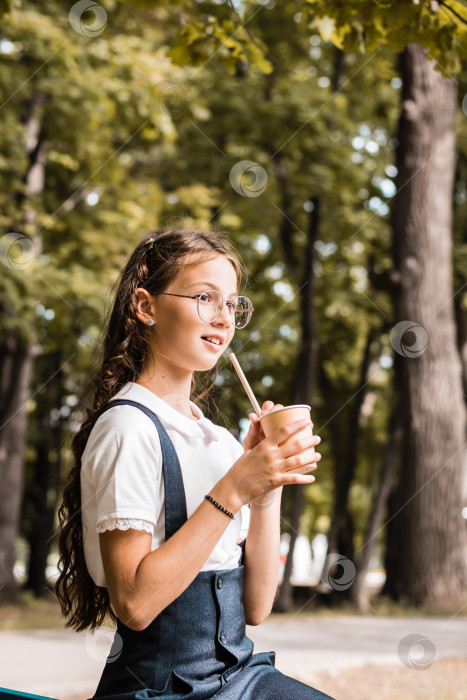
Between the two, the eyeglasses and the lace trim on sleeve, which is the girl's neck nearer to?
the eyeglasses

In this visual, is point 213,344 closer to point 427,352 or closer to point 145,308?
point 145,308

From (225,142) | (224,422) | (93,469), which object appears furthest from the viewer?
(225,142)

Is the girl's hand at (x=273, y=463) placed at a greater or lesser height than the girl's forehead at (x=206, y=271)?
lesser

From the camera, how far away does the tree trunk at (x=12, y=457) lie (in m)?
10.9

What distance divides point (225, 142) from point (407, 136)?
3.18 m

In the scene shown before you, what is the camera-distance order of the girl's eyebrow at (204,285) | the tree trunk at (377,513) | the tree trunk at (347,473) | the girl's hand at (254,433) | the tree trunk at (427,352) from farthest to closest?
1. the tree trunk at (347,473)
2. the tree trunk at (377,513)
3. the tree trunk at (427,352)
4. the girl's eyebrow at (204,285)
5. the girl's hand at (254,433)

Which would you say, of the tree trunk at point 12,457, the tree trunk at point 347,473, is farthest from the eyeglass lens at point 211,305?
the tree trunk at point 347,473

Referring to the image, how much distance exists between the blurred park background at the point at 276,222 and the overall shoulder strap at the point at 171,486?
15.2 feet

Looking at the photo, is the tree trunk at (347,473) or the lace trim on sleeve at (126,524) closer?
the lace trim on sleeve at (126,524)

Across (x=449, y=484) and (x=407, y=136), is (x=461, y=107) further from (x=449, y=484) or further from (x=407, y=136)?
(x=449, y=484)

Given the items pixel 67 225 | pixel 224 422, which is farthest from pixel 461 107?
pixel 224 422

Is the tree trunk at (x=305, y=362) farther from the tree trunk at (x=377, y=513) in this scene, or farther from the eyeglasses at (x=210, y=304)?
the eyeglasses at (x=210, y=304)

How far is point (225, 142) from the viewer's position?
11.3 meters

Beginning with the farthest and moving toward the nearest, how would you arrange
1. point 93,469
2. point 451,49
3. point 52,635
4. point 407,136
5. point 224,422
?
point 407,136 → point 52,635 → point 451,49 → point 224,422 → point 93,469
